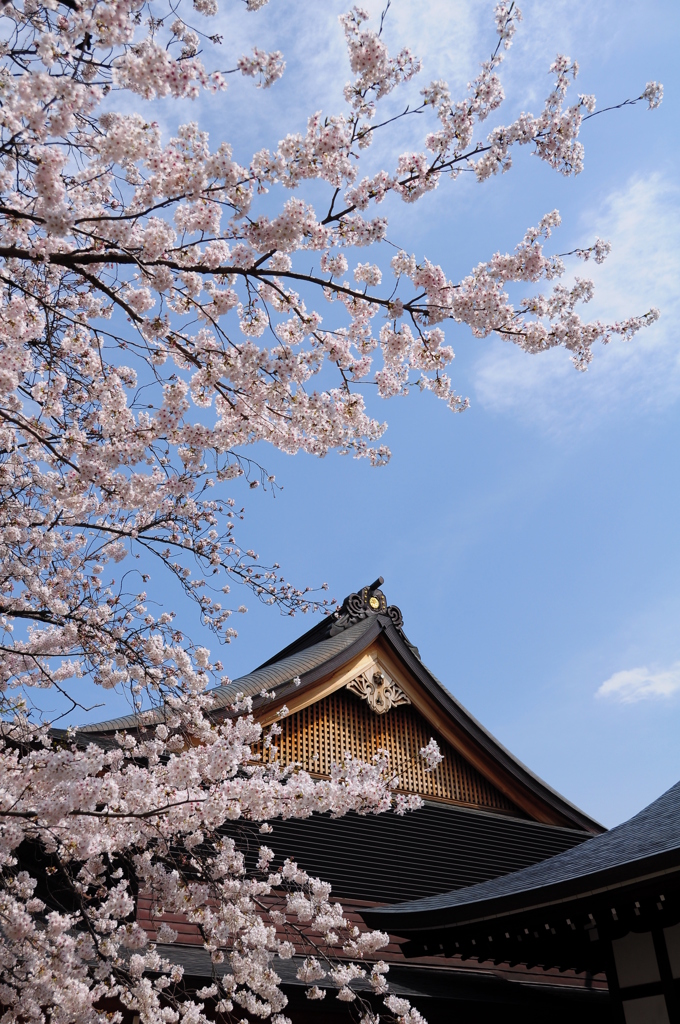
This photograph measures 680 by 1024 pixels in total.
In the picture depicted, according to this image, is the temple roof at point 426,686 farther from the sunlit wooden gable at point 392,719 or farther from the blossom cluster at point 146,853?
the blossom cluster at point 146,853

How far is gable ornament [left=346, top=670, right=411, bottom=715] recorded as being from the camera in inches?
367

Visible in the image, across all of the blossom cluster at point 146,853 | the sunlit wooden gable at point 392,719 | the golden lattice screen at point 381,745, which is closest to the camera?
the blossom cluster at point 146,853

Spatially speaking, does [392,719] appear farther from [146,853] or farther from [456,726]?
[146,853]

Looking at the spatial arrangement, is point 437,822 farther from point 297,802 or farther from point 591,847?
point 297,802

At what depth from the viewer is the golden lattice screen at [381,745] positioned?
8641 mm

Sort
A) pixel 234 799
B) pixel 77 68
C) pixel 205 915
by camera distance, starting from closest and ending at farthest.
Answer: pixel 77 68
pixel 234 799
pixel 205 915

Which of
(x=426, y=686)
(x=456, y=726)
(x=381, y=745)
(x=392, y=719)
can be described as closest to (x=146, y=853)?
(x=381, y=745)

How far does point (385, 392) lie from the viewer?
4.74m

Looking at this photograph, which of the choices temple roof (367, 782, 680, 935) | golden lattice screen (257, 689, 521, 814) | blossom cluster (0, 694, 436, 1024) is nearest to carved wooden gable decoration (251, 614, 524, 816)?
golden lattice screen (257, 689, 521, 814)

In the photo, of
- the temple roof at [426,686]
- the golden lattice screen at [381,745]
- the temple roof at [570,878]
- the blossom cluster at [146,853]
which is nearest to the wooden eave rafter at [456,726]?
the temple roof at [426,686]

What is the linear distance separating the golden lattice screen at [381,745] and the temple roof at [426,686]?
15 centimetres

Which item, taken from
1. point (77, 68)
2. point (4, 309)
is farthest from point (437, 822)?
point (77, 68)

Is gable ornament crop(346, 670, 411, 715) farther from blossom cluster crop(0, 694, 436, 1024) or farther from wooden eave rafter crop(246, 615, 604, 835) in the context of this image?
blossom cluster crop(0, 694, 436, 1024)

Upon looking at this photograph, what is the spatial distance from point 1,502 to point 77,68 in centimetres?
258
